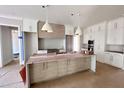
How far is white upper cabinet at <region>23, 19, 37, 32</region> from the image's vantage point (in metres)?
4.60

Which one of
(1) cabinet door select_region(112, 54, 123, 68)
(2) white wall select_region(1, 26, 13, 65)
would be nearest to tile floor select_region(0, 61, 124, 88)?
(1) cabinet door select_region(112, 54, 123, 68)

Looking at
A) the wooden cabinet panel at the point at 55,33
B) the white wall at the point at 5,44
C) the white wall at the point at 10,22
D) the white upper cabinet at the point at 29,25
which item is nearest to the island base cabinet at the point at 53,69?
the wooden cabinet panel at the point at 55,33

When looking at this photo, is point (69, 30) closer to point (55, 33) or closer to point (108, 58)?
point (55, 33)

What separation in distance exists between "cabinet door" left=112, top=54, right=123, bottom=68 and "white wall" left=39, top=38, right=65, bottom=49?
3262mm

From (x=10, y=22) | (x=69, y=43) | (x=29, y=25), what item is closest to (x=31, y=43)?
(x=29, y=25)

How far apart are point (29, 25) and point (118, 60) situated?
17.2 ft

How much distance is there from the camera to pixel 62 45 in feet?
19.9

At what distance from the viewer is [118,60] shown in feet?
14.1

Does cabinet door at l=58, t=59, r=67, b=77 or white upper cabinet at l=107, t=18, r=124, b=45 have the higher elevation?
white upper cabinet at l=107, t=18, r=124, b=45

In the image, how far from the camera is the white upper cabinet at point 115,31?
4.32 meters

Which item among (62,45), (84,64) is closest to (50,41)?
(62,45)

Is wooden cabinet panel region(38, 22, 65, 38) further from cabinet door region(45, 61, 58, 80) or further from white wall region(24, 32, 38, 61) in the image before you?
cabinet door region(45, 61, 58, 80)
